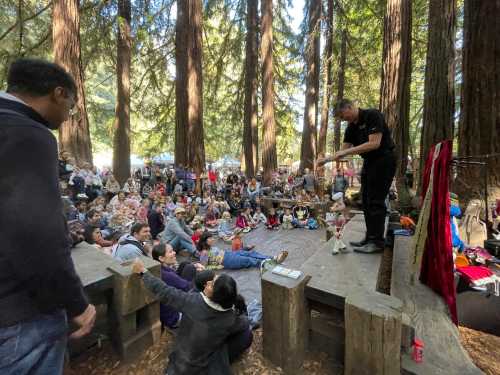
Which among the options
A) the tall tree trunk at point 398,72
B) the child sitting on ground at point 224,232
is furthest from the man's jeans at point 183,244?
the tall tree trunk at point 398,72

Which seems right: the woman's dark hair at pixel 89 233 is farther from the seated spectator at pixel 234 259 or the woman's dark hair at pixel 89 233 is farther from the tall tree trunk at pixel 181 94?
the tall tree trunk at pixel 181 94

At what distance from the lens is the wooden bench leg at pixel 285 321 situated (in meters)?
2.11

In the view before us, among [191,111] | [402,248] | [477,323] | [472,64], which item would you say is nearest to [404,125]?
[472,64]

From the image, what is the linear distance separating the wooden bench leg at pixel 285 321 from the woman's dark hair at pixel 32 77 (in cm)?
193

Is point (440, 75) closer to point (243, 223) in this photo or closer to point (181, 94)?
point (243, 223)

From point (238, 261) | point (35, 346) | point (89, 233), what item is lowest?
point (238, 261)

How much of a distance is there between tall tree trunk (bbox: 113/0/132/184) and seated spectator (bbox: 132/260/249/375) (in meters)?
11.0

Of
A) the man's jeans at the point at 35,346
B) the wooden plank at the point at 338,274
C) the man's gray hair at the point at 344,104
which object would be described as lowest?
the wooden plank at the point at 338,274

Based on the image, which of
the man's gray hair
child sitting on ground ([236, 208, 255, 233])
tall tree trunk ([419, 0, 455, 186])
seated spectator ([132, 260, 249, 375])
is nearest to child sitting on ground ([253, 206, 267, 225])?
child sitting on ground ([236, 208, 255, 233])

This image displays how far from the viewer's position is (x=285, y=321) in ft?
6.97

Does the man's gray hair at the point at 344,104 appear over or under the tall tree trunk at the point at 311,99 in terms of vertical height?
under

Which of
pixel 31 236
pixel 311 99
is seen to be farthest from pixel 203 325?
pixel 311 99

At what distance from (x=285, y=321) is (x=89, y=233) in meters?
4.25

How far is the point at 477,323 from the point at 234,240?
4.16 m
